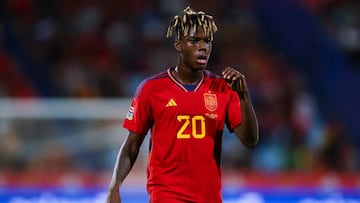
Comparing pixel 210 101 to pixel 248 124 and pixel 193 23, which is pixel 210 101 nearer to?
pixel 248 124

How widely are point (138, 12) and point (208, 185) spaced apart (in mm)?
7911

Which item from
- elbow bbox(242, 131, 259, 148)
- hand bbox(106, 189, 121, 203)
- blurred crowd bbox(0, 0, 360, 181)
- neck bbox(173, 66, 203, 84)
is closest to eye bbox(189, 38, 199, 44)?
neck bbox(173, 66, 203, 84)

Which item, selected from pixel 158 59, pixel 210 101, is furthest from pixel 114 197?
pixel 158 59

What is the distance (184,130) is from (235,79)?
434mm

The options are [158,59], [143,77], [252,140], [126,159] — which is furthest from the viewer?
[158,59]

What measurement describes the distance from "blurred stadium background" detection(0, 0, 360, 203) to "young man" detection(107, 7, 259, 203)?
10.3 ft

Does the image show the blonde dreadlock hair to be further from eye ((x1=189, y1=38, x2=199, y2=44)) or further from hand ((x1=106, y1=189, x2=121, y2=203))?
hand ((x1=106, y1=189, x2=121, y2=203))

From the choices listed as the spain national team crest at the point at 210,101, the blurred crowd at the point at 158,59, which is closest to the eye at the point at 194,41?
the spain national team crest at the point at 210,101

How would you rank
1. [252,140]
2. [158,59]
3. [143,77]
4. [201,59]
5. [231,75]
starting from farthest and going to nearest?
[158,59], [143,77], [252,140], [201,59], [231,75]

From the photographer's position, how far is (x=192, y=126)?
557 cm

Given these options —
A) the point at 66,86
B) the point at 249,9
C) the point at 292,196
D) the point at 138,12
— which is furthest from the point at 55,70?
the point at 292,196

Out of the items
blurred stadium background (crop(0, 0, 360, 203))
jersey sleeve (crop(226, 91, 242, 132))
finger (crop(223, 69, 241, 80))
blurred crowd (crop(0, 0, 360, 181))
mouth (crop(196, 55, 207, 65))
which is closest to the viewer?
finger (crop(223, 69, 241, 80))

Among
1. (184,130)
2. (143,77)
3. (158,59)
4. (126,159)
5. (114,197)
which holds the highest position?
(158,59)

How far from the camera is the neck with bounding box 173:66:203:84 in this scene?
5703 mm
